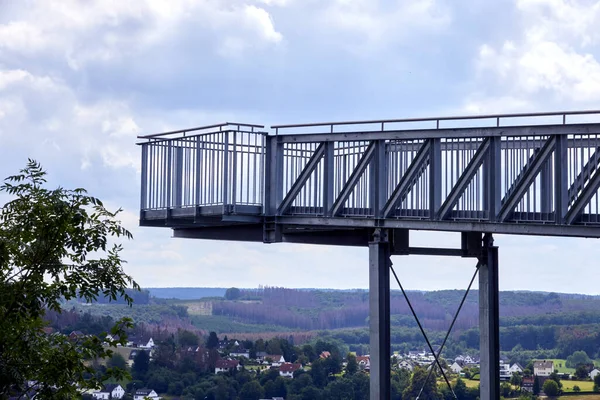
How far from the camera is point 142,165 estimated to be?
1182 inches

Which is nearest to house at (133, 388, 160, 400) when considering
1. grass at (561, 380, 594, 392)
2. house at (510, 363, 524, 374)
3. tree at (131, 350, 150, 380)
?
tree at (131, 350, 150, 380)

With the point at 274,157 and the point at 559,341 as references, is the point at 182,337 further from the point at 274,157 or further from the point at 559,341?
the point at 274,157

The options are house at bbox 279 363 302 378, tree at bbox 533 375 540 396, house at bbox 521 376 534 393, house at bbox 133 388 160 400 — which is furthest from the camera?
house at bbox 279 363 302 378

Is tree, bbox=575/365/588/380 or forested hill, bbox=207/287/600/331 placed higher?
forested hill, bbox=207/287/600/331

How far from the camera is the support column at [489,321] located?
947 inches

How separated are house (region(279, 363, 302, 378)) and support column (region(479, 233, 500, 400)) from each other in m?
82.9

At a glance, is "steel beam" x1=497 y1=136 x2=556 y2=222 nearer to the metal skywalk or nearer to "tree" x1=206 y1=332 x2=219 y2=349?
the metal skywalk

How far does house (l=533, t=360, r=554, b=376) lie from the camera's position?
4400 inches

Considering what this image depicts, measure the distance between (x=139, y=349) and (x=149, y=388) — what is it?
10.8 m

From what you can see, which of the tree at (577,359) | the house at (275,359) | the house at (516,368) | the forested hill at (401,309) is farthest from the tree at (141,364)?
the tree at (577,359)

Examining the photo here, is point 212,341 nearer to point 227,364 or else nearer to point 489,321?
point 227,364

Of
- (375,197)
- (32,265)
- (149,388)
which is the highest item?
(375,197)

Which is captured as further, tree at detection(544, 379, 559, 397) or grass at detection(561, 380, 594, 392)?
grass at detection(561, 380, 594, 392)

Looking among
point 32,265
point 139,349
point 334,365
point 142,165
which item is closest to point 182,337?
point 139,349
